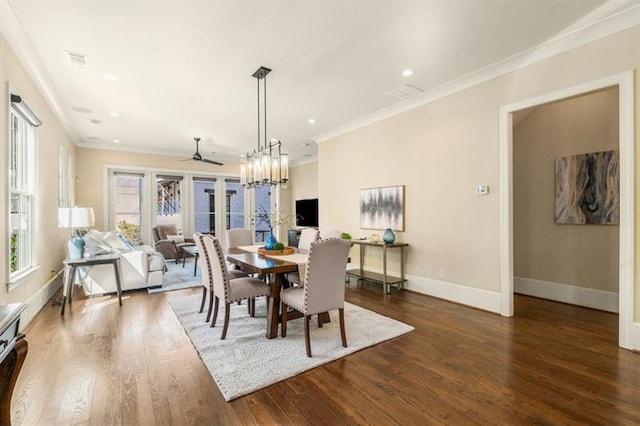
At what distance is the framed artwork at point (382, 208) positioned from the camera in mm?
4809

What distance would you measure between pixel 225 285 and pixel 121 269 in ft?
A: 9.11

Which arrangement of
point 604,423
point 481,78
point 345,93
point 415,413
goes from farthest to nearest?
point 345,93 → point 481,78 → point 415,413 → point 604,423

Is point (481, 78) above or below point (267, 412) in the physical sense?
above

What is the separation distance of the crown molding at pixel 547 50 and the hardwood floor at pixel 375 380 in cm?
287

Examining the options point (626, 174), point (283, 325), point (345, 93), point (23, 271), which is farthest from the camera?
point (345, 93)

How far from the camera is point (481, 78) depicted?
3705mm

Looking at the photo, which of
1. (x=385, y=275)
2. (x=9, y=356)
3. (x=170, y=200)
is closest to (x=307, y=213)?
(x=170, y=200)

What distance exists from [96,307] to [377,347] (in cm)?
370

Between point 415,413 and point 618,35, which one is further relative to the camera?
point 618,35

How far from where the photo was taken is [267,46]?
3.00 meters

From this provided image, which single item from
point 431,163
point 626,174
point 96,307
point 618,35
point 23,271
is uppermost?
point 618,35

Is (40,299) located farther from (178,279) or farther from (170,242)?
(170,242)

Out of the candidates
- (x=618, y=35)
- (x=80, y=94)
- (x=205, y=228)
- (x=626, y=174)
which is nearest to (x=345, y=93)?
(x=618, y=35)

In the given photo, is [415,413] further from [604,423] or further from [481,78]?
[481,78]
